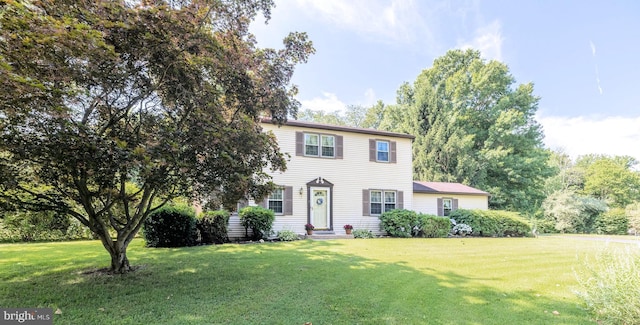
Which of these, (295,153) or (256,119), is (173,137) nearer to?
(256,119)

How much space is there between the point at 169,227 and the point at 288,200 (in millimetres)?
4847

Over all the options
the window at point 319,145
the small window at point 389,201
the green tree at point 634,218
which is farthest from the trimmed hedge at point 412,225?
the green tree at point 634,218

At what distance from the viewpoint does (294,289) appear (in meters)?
4.79

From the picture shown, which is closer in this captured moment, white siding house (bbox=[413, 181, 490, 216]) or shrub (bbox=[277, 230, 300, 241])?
shrub (bbox=[277, 230, 300, 241])

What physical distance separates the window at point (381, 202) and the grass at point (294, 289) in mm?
6864

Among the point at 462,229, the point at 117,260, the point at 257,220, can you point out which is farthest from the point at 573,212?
the point at 117,260

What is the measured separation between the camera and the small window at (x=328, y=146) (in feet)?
45.4

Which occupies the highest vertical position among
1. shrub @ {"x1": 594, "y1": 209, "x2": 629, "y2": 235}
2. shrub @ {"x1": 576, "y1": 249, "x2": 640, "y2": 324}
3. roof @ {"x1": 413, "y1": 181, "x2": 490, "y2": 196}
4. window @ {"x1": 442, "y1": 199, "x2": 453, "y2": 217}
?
roof @ {"x1": 413, "y1": 181, "x2": 490, "y2": 196}

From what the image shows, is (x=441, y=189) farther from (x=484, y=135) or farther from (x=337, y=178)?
(x=484, y=135)

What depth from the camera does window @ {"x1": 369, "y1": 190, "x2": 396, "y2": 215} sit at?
47.9 ft

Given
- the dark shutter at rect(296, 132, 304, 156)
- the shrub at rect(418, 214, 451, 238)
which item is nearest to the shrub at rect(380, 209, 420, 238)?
the shrub at rect(418, 214, 451, 238)

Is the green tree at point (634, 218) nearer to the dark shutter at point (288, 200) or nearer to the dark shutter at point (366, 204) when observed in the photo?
the dark shutter at point (366, 204)

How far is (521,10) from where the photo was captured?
45.2 feet

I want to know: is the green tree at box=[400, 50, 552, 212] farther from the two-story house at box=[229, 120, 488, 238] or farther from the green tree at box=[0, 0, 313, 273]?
the green tree at box=[0, 0, 313, 273]
